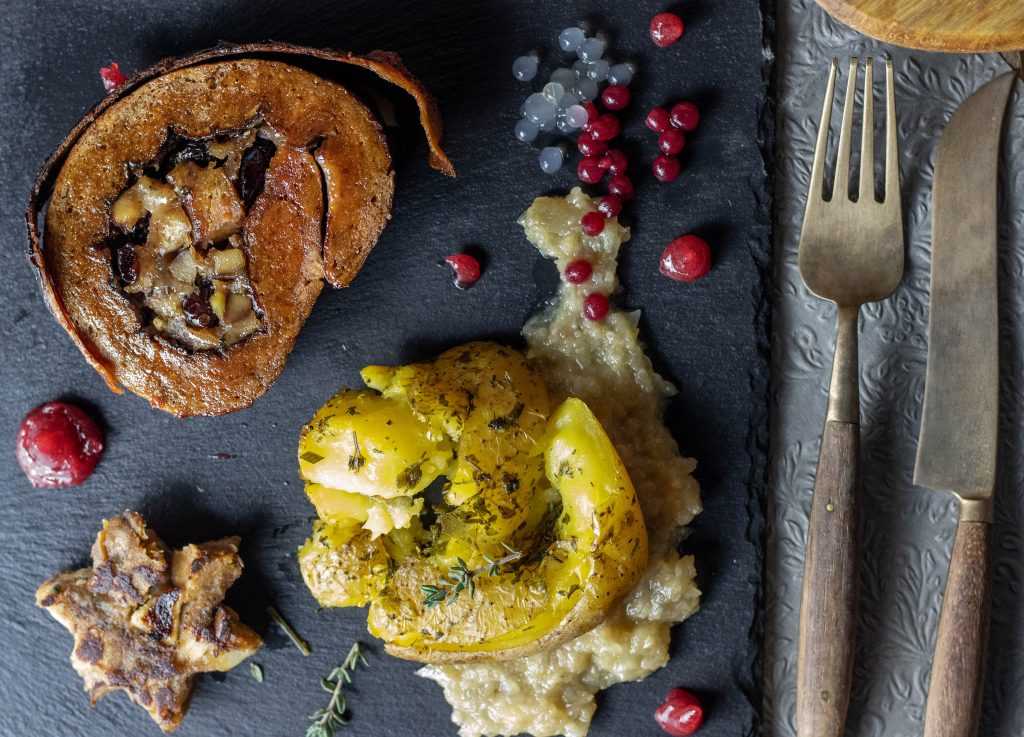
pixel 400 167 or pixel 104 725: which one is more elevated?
pixel 400 167

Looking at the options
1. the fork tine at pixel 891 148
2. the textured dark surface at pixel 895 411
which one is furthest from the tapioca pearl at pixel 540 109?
the fork tine at pixel 891 148

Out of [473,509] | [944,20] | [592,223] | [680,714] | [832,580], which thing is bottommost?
[680,714]

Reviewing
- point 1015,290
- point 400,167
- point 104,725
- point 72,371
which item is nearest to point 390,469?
point 400,167

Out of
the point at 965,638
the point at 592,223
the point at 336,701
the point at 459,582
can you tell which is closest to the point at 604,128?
the point at 592,223

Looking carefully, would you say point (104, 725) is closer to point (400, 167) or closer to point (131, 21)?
point (400, 167)

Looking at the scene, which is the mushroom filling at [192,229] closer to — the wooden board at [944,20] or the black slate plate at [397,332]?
the black slate plate at [397,332]

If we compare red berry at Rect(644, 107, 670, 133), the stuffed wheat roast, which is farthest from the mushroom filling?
red berry at Rect(644, 107, 670, 133)

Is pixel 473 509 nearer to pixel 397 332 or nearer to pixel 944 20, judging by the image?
pixel 397 332
